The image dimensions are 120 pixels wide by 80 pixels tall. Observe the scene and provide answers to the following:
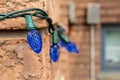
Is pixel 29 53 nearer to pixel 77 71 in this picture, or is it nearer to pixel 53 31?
pixel 53 31

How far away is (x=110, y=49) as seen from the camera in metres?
5.67

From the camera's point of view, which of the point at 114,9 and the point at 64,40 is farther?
the point at 114,9

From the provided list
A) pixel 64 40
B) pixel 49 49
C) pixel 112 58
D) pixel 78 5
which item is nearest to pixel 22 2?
pixel 49 49

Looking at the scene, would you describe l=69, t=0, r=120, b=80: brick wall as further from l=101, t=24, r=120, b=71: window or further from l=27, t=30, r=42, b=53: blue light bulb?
l=27, t=30, r=42, b=53: blue light bulb

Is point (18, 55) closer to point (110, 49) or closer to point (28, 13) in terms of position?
point (28, 13)

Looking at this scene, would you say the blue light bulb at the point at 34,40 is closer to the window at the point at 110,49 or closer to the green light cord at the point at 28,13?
the green light cord at the point at 28,13

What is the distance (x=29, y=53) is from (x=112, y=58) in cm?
460

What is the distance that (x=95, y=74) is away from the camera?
5305 millimetres

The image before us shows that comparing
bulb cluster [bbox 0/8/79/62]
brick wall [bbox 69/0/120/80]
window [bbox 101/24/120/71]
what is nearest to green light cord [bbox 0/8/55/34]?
bulb cluster [bbox 0/8/79/62]

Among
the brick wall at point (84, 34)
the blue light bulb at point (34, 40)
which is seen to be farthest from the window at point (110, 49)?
the blue light bulb at point (34, 40)

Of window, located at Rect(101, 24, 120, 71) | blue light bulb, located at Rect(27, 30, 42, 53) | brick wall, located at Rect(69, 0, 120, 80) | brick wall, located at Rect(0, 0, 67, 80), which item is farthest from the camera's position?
window, located at Rect(101, 24, 120, 71)

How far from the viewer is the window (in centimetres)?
556

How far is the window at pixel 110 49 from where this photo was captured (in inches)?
219

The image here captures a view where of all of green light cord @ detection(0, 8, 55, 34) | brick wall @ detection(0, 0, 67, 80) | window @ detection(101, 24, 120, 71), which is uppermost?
green light cord @ detection(0, 8, 55, 34)
